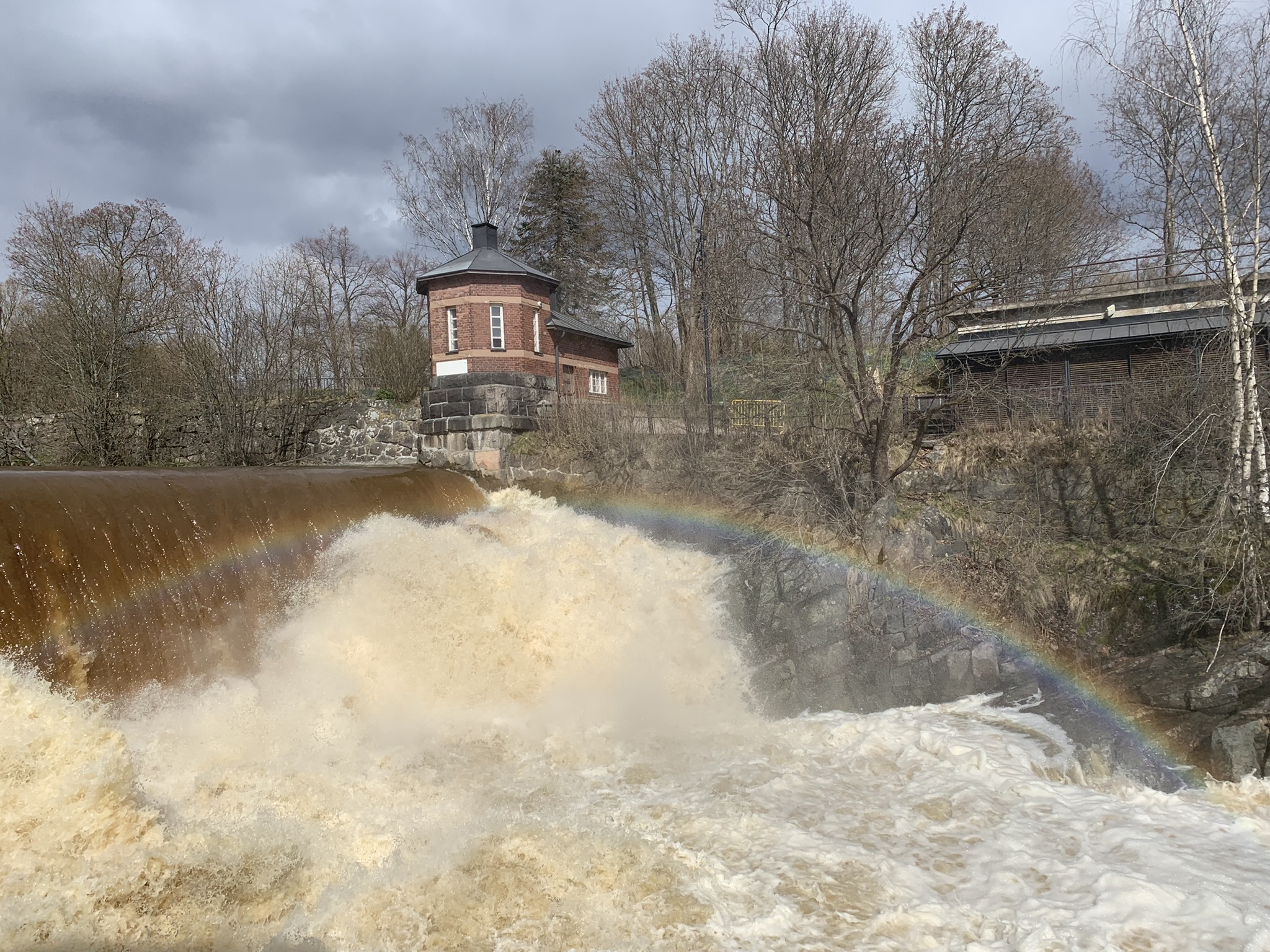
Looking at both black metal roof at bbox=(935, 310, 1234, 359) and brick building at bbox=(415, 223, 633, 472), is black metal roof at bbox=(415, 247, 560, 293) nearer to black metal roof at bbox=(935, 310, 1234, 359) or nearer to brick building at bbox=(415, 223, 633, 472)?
brick building at bbox=(415, 223, 633, 472)

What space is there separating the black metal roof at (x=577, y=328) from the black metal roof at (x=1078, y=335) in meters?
11.7

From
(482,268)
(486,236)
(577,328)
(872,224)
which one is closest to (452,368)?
(482,268)

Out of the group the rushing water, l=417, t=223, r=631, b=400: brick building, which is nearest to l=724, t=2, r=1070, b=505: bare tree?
the rushing water

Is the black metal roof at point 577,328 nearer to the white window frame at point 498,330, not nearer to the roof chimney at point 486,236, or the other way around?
the white window frame at point 498,330

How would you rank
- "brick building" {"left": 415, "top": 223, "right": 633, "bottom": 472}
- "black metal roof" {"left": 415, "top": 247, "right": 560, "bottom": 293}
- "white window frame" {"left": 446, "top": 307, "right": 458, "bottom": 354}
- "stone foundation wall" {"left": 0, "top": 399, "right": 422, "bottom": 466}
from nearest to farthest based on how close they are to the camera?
1. "brick building" {"left": 415, "top": 223, "right": 633, "bottom": 472}
2. "stone foundation wall" {"left": 0, "top": 399, "right": 422, "bottom": 466}
3. "black metal roof" {"left": 415, "top": 247, "right": 560, "bottom": 293}
4. "white window frame" {"left": 446, "top": 307, "right": 458, "bottom": 354}

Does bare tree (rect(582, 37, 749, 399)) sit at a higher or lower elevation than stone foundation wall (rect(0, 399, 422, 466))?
higher

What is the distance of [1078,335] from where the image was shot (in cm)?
1688

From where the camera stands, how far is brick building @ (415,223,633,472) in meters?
17.6

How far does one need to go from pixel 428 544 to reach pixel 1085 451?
10.1 metres

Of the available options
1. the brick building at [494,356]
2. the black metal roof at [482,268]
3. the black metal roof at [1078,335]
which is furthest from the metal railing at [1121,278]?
the black metal roof at [482,268]

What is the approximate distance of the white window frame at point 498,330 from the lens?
21609 millimetres

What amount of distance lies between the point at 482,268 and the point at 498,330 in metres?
1.72

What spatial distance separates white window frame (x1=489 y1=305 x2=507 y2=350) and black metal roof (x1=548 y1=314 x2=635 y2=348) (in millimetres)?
1762

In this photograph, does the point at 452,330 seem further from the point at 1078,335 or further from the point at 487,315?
the point at 1078,335
